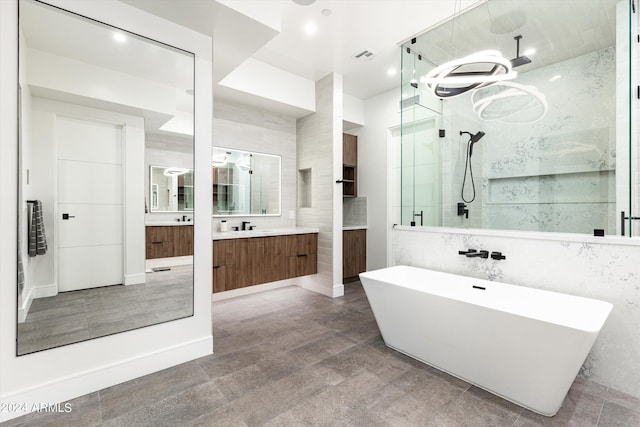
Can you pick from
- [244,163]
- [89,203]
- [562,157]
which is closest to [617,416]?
[562,157]

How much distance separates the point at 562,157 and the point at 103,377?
159 inches

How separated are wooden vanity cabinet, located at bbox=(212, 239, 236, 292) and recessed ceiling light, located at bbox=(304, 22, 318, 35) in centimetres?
240

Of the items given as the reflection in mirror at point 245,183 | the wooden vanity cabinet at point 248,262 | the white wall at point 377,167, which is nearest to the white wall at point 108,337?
the wooden vanity cabinet at point 248,262

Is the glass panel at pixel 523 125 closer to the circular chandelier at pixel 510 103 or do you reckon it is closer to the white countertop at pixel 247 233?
the circular chandelier at pixel 510 103

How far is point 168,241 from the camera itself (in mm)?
2336

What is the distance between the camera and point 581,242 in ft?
6.80

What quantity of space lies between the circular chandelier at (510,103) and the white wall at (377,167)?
54.4 inches

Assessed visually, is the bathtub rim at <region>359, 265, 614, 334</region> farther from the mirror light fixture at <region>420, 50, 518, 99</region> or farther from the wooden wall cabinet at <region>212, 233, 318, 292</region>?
the mirror light fixture at <region>420, 50, 518, 99</region>

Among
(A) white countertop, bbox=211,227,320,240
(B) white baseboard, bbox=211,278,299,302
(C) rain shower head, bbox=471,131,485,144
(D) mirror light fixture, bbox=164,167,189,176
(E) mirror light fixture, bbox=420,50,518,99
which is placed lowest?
(B) white baseboard, bbox=211,278,299,302

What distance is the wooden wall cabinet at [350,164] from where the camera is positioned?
482cm

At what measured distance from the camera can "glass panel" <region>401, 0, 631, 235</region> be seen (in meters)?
2.30

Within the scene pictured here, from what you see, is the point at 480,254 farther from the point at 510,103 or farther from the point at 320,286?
the point at 320,286

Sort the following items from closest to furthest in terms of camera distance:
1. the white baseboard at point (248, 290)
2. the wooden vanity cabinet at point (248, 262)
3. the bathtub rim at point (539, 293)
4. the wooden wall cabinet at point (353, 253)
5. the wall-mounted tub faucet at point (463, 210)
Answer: the bathtub rim at point (539, 293)
the wall-mounted tub faucet at point (463, 210)
the wooden vanity cabinet at point (248, 262)
the white baseboard at point (248, 290)
the wooden wall cabinet at point (353, 253)

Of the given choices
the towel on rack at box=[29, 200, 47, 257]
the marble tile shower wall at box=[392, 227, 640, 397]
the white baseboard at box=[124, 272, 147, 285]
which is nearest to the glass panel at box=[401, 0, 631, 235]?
the marble tile shower wall at box=[392, 227, 640, 397]
